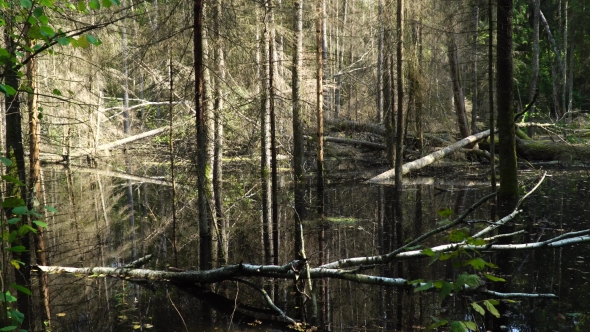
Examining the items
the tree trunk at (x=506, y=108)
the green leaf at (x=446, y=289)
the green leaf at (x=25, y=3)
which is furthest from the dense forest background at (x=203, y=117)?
the green leaf at (x=446, y=289)

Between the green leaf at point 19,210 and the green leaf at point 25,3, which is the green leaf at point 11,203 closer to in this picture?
the green leaf at point 19,210

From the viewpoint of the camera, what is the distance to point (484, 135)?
19.9 m

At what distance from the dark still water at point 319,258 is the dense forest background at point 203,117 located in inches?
5.1

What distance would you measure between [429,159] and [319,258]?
11.1m

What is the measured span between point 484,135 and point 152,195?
41.3ft

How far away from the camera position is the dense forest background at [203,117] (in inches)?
344

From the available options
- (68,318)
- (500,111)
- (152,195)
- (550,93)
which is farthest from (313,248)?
(550,93)

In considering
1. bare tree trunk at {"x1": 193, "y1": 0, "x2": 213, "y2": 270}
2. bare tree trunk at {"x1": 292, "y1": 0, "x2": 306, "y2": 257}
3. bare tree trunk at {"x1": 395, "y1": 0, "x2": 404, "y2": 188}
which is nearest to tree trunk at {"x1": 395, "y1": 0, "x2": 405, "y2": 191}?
bare tree trunk at {"x1": 395, "y1": 0, "x2": 404, "y2": 188}

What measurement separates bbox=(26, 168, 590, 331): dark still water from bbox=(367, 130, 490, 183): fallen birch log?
98 centimetres

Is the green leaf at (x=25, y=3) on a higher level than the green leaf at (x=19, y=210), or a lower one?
higher

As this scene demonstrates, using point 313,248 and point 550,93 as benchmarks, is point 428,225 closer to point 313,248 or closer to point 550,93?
point 313,248

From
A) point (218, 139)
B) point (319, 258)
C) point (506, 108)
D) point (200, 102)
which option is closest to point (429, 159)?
point (506, 108)

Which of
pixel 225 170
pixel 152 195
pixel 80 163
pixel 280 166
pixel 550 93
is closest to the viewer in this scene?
pixel 152 195

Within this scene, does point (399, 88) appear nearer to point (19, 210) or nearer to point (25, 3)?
point (25, 3)
